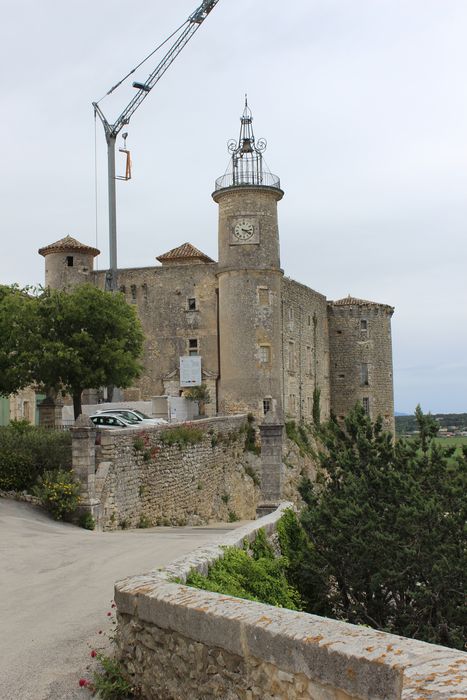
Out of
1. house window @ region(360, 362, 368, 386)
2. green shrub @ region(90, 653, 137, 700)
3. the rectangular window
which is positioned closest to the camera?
green shrub @ region(90, 653, 137, 700)

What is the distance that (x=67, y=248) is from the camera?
42.8m

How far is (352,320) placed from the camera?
5434 centimetres

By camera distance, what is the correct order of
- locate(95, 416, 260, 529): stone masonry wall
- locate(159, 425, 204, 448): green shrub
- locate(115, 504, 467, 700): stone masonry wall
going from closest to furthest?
locate(115, 504, 467, 700): stone masonry wall
locate(95, 416, 260, 529): stone masonry wall
locate(159, 425, 204, 448): green shrub

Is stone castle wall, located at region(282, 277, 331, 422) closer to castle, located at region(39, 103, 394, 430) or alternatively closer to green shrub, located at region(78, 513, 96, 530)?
castle, located at region(39, 103, 394, 430)

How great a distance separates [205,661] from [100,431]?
14.8 meters

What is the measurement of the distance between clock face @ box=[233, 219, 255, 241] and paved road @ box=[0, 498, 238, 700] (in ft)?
76.5

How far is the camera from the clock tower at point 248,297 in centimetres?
3838

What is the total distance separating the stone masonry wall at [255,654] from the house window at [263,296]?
105 ft

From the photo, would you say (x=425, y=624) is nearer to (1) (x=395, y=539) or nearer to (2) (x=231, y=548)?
(1) (x=395, y=539)

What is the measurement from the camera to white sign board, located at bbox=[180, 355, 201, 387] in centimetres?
4031

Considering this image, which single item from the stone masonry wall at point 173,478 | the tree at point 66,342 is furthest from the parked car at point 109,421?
the stone masonry wall at point 173,478

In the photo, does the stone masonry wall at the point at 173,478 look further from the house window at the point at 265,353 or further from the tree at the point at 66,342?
the house window at the point at 265,353

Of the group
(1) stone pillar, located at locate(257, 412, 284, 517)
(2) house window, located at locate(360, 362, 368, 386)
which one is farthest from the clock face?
(1) stone pillar, located at locate(257, 412, 284, 517)

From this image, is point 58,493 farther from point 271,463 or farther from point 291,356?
point 291,356
